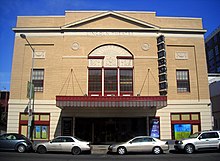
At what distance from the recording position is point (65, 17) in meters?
26.0

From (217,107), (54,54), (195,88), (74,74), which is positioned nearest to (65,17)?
(54,54)

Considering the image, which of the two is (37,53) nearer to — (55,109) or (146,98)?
(55,109)

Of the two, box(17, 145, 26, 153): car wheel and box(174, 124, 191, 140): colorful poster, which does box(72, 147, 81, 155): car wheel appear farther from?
box(174, 124, 191, 140): colorful poster

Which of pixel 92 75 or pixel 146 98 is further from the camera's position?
pixel 92 75

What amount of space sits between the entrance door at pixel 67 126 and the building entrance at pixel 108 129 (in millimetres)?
538

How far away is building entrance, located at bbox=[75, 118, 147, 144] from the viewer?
24.0 m

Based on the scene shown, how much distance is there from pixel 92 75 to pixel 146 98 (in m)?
6.46

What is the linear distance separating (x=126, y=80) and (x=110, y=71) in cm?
194

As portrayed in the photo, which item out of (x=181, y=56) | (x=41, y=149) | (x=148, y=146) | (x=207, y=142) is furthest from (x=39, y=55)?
(x=207, y=142)

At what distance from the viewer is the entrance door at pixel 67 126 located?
77.9 ft

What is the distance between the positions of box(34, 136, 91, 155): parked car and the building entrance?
636cm

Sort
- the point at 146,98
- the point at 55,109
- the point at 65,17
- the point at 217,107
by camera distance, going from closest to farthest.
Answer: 1. the point at 146,98
2. the point at 55,109
3. the point at 65,17
4. the point at 217,107

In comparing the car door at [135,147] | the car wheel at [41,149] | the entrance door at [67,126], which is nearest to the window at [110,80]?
the entrance door at [67,126]

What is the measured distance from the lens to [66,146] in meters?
17.3
